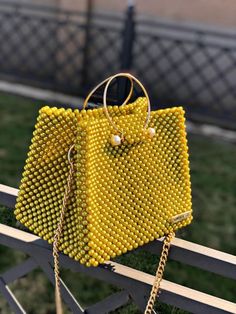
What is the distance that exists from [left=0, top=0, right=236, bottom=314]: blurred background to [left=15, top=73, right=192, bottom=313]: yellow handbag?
7.14ft

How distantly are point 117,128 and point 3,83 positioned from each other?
4.45 metres

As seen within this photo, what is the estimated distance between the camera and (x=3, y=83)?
501cm

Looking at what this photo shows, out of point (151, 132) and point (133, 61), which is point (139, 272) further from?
point (133, 61)

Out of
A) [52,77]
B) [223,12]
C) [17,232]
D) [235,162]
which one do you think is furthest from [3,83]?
[17,232]

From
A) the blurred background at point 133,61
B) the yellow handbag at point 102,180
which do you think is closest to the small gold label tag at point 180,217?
the yellow handbag at point 102,180

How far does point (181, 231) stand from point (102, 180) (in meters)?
0.34

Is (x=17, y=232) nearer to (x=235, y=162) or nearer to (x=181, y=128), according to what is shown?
(x=181, y=128)

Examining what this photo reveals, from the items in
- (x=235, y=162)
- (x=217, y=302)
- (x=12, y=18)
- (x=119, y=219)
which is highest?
(x=12, y=18)

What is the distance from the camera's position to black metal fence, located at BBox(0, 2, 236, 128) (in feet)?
15.0

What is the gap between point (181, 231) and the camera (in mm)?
1047

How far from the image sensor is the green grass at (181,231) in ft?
5.92

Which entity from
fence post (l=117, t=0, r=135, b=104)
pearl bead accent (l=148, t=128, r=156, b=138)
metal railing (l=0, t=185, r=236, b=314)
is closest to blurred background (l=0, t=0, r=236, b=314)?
fence post (l=117, t=0, r=135, b=104)

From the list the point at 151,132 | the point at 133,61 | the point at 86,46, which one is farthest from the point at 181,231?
the point at 86,46

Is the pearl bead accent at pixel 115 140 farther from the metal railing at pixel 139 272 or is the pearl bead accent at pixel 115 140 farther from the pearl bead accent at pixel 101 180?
the metal railing at pixel 139 272
